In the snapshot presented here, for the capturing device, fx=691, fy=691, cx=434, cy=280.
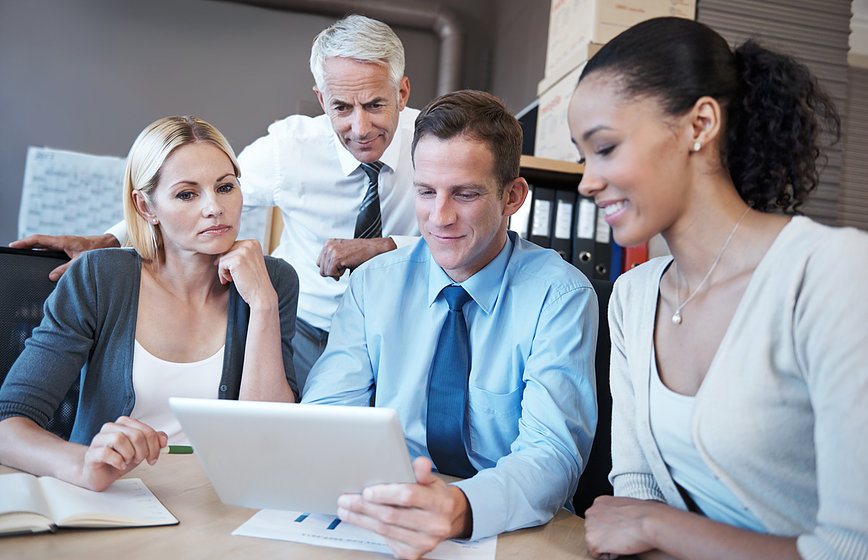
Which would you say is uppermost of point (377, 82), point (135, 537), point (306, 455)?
point (377, 82)

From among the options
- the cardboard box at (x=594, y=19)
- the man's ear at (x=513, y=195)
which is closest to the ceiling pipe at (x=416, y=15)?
the cardboard box at (x=594, y=19)

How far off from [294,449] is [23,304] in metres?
1.09

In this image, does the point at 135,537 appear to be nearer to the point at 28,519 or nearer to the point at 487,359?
the point at 28,519

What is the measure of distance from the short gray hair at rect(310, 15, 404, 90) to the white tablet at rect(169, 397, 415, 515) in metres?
1.34

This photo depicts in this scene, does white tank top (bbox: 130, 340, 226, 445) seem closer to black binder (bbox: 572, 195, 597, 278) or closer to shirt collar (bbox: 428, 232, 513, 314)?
shirt collar (bbox: 428, 232, 513, 314)

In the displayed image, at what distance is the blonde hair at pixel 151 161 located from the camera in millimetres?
1567

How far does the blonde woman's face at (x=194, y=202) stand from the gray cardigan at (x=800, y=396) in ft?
3.66

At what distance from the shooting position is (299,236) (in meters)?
2.22

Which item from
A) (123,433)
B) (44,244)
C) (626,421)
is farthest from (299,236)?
(626,421)

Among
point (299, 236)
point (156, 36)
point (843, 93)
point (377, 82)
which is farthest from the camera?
point (156, 36)

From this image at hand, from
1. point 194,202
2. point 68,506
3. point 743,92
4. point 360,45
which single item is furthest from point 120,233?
point 743,92

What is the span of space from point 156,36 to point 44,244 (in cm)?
348

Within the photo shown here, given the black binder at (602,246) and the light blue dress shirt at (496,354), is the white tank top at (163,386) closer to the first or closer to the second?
the light blue dress shirt at (496,354)

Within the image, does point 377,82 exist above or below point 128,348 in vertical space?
above
